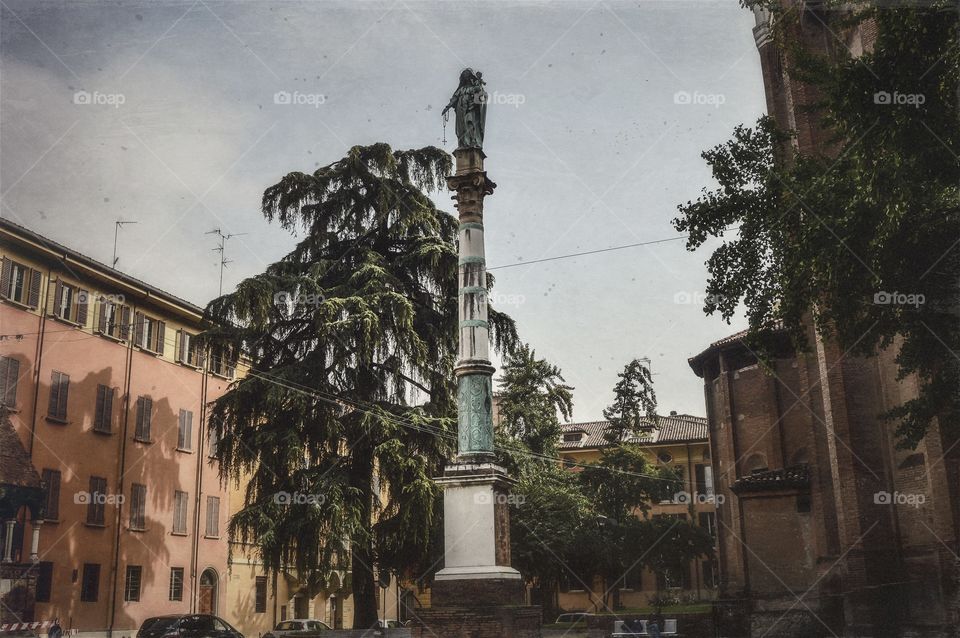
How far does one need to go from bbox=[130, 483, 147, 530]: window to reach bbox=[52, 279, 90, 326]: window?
6061 mm

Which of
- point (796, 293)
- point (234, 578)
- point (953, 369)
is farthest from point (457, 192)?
point (234, 578)

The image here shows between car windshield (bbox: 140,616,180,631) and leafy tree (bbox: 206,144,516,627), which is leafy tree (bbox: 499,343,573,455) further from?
car windshield (bbox: 140,616,180,631)

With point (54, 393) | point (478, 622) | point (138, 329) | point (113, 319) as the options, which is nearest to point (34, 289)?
point (54, 393)

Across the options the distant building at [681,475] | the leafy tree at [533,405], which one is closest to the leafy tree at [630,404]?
the leafy tree at [533,405]

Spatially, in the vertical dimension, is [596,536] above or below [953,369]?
below

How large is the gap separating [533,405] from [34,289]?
698 inches

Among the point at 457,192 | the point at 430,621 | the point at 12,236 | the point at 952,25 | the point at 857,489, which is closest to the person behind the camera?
the point at 952,25

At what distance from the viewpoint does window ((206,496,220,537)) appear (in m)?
35.4

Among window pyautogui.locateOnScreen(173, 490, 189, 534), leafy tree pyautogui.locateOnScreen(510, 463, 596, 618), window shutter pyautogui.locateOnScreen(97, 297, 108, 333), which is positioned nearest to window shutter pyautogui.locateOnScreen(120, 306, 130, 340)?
window shutter pyautogui.locateOnScreen(97, 297, 108, 333)

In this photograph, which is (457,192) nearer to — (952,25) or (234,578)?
(952,25)

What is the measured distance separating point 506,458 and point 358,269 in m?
9.77

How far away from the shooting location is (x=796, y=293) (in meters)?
14.7

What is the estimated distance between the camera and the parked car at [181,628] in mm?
21219

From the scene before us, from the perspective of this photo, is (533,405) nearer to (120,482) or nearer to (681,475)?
(120,482)
